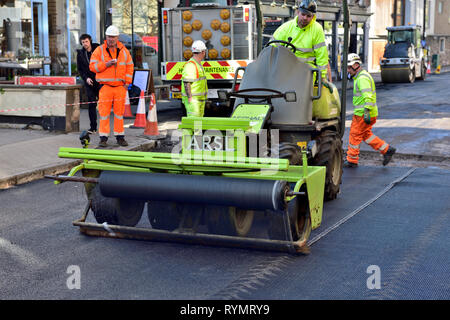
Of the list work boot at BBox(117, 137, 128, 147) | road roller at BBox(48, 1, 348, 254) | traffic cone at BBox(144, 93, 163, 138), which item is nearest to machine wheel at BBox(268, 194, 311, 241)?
road roller at BBox(48, 1, 348, 254)

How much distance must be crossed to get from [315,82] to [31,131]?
21.8 feet

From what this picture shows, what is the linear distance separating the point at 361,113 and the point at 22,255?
6428mm

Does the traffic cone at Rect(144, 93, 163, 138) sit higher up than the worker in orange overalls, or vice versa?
the worker in orange overalls

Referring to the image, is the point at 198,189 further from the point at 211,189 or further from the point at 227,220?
the point at 227,220

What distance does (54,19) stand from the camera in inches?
812

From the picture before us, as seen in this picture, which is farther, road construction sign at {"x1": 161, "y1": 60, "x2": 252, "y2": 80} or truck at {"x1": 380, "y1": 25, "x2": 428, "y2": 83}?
truck at {"x1": 380, "y1": 25, "x2": 428, "y2": 83}

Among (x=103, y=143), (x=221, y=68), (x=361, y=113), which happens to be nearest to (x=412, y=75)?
(x=221, y=68)

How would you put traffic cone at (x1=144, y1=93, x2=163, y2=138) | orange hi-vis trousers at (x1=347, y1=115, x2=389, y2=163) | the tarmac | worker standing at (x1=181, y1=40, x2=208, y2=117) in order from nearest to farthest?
the tarmac → orange hi-vis trousers at (x1=347, y1=115, x2=389, y2=163) → worker standing at (x1=181, y1=40, x2=208, y2=117) → traffic cone at (x1=144, y1=93, x2=163, y2=138)

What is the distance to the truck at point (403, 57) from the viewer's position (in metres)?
33.4

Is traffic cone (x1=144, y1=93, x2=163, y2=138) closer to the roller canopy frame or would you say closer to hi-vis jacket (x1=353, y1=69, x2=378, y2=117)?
hi-vis jacket (x1=353, y1=69, x2=378, y2=117)

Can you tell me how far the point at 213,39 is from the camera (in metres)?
17.2

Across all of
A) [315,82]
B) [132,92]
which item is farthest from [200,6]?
[315,82]

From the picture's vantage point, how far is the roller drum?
548 cm
